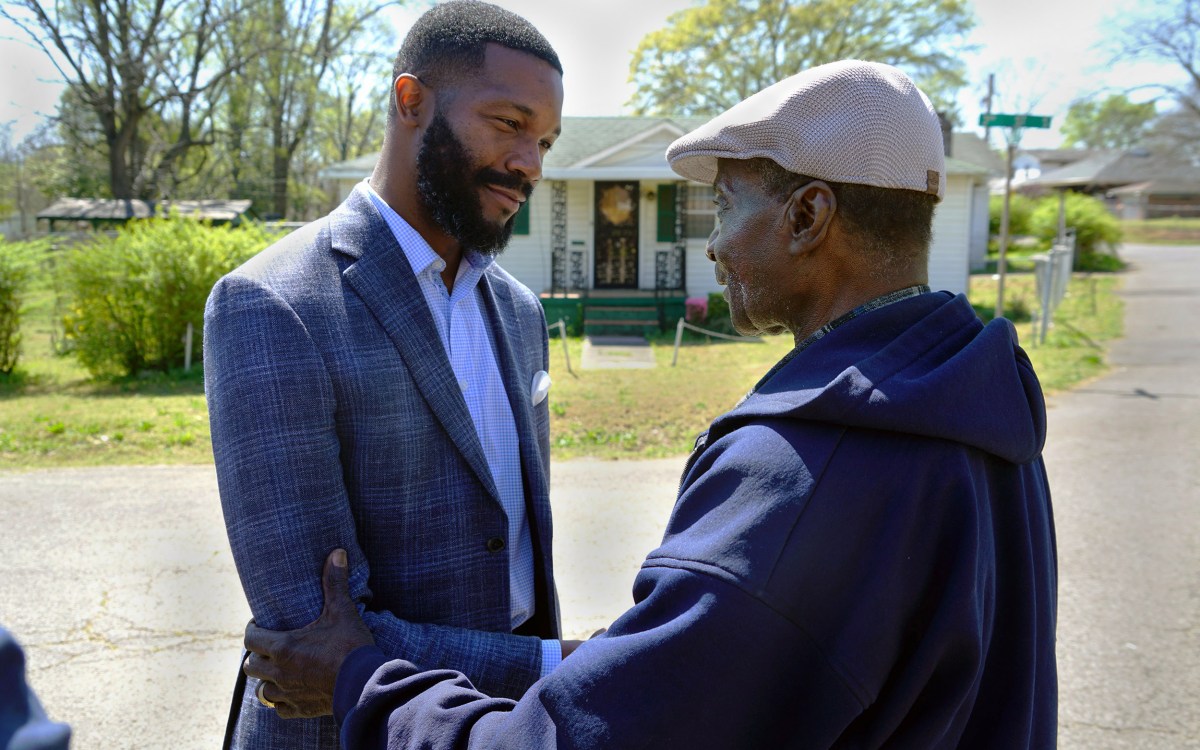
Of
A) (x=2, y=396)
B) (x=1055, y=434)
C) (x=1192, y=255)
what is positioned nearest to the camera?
(x=1055, y=434)

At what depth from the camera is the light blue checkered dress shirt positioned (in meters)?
2.08

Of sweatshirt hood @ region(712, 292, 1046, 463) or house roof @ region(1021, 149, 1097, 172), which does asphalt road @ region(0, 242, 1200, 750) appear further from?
house roof @ region(1021, 149, 1097, 172)

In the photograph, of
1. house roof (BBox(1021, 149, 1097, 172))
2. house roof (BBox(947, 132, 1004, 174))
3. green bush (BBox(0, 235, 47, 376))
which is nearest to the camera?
green bush (BBox(0, 235, 47, 376))

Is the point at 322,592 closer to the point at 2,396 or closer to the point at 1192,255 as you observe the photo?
the point at 2,396

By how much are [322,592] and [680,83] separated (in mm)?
41125

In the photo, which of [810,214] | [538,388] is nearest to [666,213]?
[538,388]

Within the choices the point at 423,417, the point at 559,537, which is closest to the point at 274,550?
the point at 423,417

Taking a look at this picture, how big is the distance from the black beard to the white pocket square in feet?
1.31

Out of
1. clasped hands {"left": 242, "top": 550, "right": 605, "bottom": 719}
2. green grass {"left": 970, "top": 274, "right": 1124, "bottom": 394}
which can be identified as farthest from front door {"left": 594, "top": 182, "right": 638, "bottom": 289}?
clasped hands {"left": 242, "top": 550, "right": 605, "bottom": 719}

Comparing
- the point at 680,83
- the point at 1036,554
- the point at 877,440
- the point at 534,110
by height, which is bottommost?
the point at 1036,554

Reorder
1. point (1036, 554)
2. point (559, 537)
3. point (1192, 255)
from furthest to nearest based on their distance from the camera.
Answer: point (1192, 255), point (559, 537), point (1036, 554)

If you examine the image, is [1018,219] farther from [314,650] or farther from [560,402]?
[314,650]

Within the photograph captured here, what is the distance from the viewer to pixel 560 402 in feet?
34.2

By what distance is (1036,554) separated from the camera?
56.4 inches
